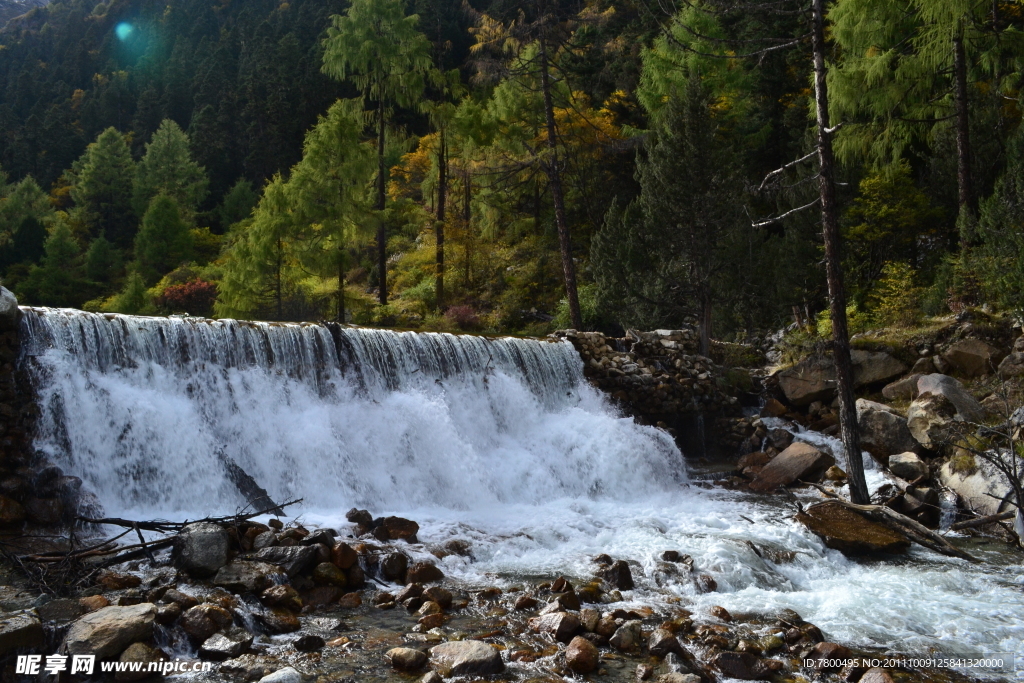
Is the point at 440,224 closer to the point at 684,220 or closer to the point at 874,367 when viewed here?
the point at 684,220

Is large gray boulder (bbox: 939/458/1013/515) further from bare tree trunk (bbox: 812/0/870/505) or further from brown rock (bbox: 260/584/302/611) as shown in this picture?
brown rock (bbox: 260/584/302/611)

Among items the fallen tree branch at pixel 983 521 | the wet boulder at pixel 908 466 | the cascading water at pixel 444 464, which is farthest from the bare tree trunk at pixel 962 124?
the cascading water at pixel 444 464

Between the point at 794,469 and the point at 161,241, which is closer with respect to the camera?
the point at 794,469

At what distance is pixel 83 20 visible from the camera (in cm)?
7225

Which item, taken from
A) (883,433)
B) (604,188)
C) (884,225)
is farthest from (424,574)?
(604,188)

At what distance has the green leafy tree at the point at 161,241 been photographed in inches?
1233

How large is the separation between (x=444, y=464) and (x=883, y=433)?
8.00 m

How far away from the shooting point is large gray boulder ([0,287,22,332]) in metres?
7.72

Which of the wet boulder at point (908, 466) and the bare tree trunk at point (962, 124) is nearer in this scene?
the wet boulder at point (908, 466)

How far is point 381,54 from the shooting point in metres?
21.0

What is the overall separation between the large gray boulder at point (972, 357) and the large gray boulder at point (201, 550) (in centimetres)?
1308

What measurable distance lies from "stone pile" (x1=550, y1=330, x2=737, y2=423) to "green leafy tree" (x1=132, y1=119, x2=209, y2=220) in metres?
32.3

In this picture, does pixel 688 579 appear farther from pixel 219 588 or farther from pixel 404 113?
pixel 404 113

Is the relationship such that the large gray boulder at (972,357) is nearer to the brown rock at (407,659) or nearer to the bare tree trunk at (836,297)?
the bare tree trunk at (836,297)
